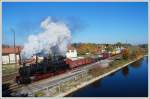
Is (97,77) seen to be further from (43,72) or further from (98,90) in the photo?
(43,72)

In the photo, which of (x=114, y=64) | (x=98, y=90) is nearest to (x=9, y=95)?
(x=98, y=90)

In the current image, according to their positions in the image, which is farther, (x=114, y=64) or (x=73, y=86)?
(x=114, y=64)

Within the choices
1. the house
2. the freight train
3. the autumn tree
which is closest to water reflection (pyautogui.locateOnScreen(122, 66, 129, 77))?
the autumn tree

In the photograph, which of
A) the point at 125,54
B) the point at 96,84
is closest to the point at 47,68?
the point at 96,84

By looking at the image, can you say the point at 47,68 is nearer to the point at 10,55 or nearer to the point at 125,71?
the point at 10,55

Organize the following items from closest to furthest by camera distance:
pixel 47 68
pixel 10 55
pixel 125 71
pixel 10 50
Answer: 1. pixel 10 55
2. pixel 10 50
3. pixel 47 68
4. pixel 125 71

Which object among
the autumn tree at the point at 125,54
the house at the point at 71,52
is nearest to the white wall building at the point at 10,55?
the house at the point at 71,52

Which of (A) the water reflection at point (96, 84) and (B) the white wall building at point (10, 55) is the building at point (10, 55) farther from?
(A) the water reflection at point (96, 84)

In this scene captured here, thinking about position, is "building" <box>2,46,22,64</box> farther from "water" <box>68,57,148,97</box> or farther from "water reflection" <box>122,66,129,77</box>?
"water reflection" <box>122,66,129,77</box>
